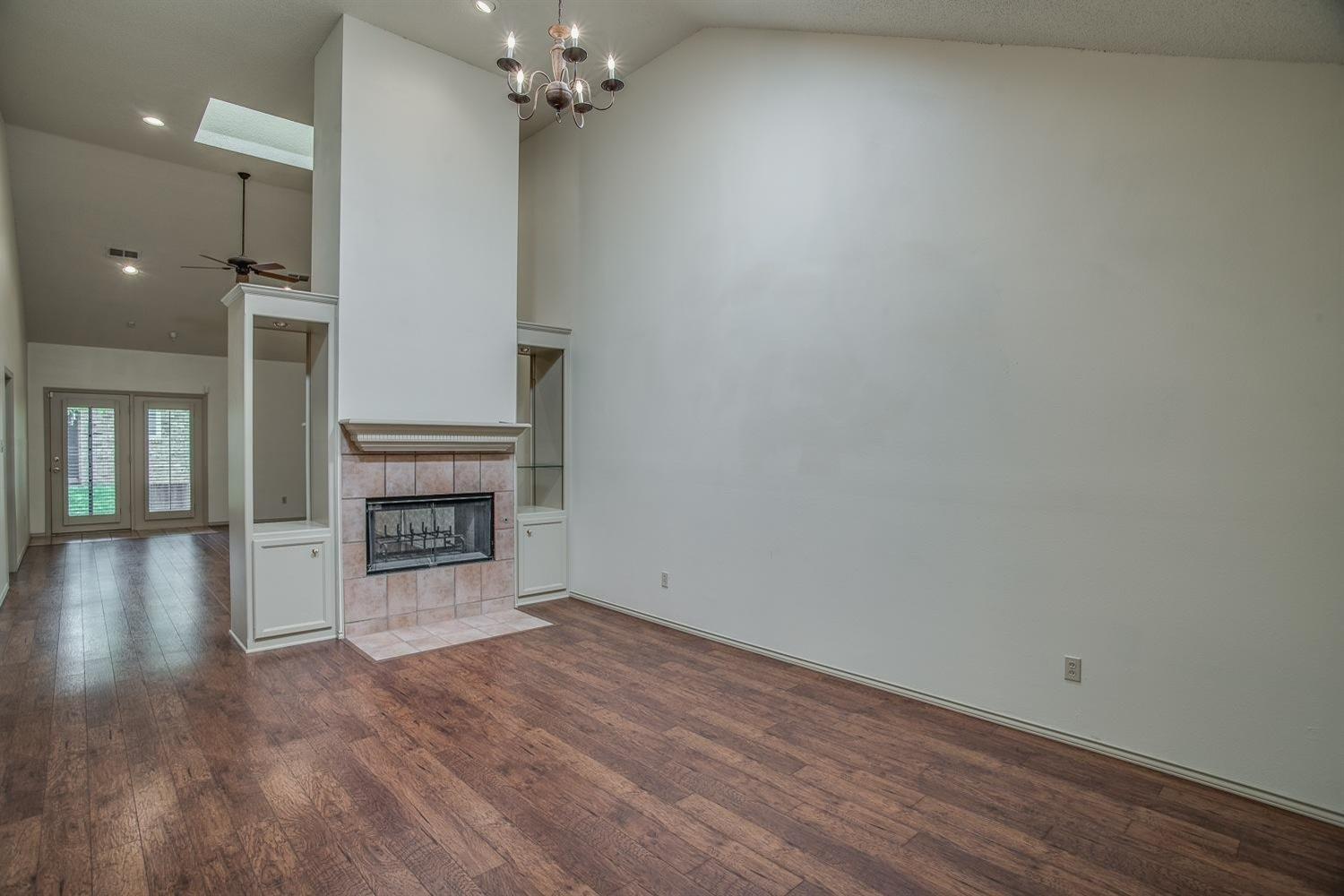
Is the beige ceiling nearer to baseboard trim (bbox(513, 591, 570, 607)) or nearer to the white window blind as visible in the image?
baseboard trim (bbox(513, 591, 570, 607))

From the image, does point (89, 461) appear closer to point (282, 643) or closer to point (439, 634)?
point (282, 643)

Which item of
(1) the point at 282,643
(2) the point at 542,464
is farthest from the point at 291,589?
(2) the point at 542,464

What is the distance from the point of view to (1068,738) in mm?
2834

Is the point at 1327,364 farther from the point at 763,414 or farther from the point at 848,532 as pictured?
the point at 763,414

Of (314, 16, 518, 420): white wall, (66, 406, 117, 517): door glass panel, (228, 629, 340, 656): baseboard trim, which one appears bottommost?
(228, 629, 340, 656): baseboard trim

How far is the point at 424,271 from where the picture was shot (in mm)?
4578

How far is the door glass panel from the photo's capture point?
29.6 ft

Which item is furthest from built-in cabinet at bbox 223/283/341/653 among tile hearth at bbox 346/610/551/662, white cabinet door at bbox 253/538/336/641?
tile hearth at bbox 346/610/551/662

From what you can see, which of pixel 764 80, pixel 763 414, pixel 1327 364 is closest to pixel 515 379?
pixel 763 414

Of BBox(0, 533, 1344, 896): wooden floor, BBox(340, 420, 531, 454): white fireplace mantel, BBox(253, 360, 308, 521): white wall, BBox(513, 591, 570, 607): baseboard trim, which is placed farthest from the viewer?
BBox(253, 360, 308, 521): white wall

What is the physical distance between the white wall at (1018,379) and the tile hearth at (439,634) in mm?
1056

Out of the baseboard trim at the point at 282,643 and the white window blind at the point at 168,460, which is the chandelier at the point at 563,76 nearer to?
the baseboard trim at the point at 282,643

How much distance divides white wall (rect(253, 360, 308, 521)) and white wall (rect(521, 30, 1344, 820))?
781cm

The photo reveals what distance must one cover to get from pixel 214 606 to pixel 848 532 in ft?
15.8
